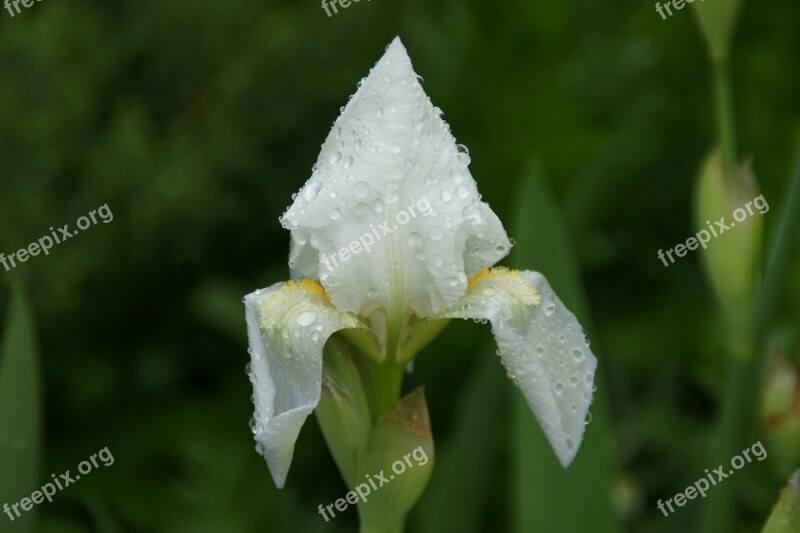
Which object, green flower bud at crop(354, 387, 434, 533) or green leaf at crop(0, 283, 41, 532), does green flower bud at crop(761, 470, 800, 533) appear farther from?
green leaf at crop(0, 283, 41, 532)

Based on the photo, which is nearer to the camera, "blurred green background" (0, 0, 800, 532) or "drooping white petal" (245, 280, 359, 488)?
"drooping white petal" (245, 280, 359, 488)

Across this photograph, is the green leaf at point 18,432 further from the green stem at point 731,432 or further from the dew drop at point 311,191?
the green stem at point 731,432

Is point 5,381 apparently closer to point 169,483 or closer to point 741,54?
point 169,483

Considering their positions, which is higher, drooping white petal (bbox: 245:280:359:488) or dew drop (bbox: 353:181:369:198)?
dew drop (bbox: 353:181:369:198)

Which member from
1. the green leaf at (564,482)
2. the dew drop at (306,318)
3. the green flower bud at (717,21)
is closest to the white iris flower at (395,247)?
the dew drop at (306,318)

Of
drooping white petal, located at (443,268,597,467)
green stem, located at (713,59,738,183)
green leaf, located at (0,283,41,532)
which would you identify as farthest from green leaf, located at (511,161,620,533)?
green leaf, located at (0,283,41,532)

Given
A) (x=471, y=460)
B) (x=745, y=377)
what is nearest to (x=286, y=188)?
(x=471, y=460)

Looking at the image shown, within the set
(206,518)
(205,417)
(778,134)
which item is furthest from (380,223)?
(778,134)
